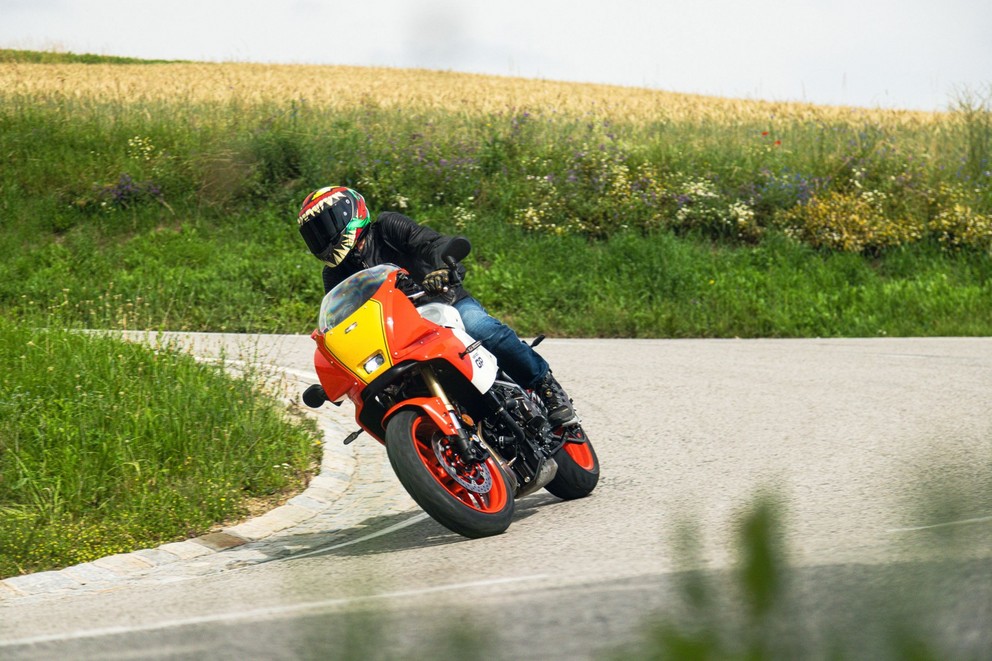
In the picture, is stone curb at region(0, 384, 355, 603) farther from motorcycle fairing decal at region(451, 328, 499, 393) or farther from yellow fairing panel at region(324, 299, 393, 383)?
motorcycle fairing decal at region(451, 328, 499, 393)

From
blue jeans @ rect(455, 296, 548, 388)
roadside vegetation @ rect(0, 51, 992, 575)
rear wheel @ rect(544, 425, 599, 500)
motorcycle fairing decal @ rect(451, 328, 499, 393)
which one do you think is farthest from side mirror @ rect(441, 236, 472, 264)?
roadside vegetation @ rect(0, 51, 992, 575)

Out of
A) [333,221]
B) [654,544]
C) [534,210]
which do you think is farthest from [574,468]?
[534,210]

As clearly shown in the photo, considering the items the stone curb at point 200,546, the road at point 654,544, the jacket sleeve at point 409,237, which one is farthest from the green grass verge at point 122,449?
the jacket sleeve at point 409,237

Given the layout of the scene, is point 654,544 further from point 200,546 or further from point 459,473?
point 200,546

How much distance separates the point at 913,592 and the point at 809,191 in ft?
61.1

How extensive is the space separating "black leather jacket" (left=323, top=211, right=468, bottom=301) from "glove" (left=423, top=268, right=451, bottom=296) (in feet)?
0.71

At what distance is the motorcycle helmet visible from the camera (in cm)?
582

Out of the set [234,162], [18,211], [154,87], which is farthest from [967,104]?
[154,87]

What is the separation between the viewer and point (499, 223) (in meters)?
18.3

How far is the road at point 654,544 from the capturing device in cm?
103

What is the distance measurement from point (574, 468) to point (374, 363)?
1.50 m

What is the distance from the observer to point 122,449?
6461 millimetres

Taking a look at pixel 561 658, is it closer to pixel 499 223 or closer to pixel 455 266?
pixel 455 266

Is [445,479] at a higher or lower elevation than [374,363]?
lower
